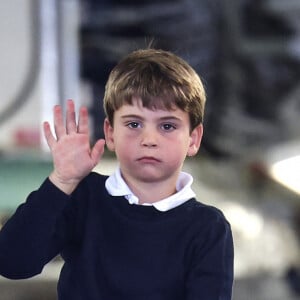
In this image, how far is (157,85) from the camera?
3.27ft

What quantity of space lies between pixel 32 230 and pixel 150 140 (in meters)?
0.15

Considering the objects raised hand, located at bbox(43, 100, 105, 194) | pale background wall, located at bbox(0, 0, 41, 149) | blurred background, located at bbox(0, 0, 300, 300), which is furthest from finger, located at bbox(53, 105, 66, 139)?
pale background wall, located at bbox(0, 0, 41, 149)

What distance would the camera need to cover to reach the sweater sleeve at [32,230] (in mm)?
996

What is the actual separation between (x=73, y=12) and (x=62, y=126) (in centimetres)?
209

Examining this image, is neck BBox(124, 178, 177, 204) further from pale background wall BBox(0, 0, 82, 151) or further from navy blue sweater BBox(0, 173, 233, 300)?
pale background wall BBox(0, 0, 82, 151)

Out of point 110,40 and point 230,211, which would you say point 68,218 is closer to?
point 230,211

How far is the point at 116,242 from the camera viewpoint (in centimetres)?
101

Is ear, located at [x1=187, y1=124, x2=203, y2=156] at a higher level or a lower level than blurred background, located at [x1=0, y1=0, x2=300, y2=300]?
higher

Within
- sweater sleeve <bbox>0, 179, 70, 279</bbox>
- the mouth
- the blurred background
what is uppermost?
the mouth

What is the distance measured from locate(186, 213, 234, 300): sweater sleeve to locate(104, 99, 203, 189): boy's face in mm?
Answer: 76

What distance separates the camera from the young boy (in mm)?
997

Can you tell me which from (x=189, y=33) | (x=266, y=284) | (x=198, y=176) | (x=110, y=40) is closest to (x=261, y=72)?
(x=189, y=33)

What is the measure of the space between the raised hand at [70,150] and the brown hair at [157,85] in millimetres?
38

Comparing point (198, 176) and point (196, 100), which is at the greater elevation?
point (196, 100)
